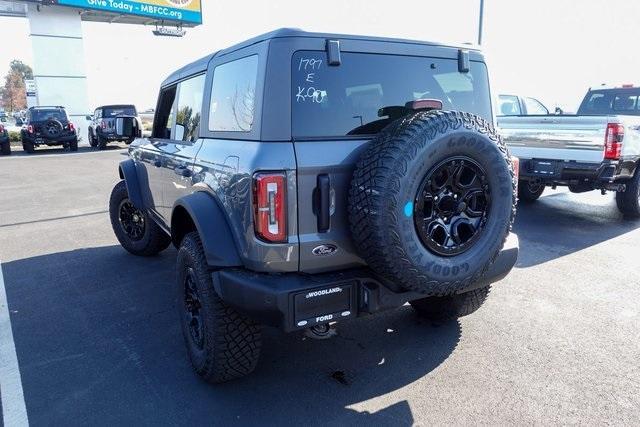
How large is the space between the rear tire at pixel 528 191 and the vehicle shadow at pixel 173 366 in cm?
498

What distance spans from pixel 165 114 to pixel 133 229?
5.59 feet

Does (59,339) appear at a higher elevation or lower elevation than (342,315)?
lower

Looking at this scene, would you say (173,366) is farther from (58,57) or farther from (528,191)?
(58,57)

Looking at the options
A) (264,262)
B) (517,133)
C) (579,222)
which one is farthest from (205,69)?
(579,222)

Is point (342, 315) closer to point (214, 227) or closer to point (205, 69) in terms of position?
point (214, 227)

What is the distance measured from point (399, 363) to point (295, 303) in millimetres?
1119

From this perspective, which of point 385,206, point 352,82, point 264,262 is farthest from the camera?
point 352,82

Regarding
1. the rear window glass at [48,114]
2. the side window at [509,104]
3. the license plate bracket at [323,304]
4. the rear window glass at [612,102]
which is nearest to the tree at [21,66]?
the rear window glass at [48,114]

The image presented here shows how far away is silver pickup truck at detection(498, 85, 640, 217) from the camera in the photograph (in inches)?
236

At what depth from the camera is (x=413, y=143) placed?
220cm

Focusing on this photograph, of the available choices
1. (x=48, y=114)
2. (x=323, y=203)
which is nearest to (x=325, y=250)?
(x=323, y=203)

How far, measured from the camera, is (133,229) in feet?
17.7

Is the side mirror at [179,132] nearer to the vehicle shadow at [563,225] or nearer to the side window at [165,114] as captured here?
the side window at [165,114]

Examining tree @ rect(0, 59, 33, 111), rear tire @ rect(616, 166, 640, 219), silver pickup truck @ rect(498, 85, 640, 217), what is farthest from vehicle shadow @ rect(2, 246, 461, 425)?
tree @ rect(0, 59, 33, 111)
